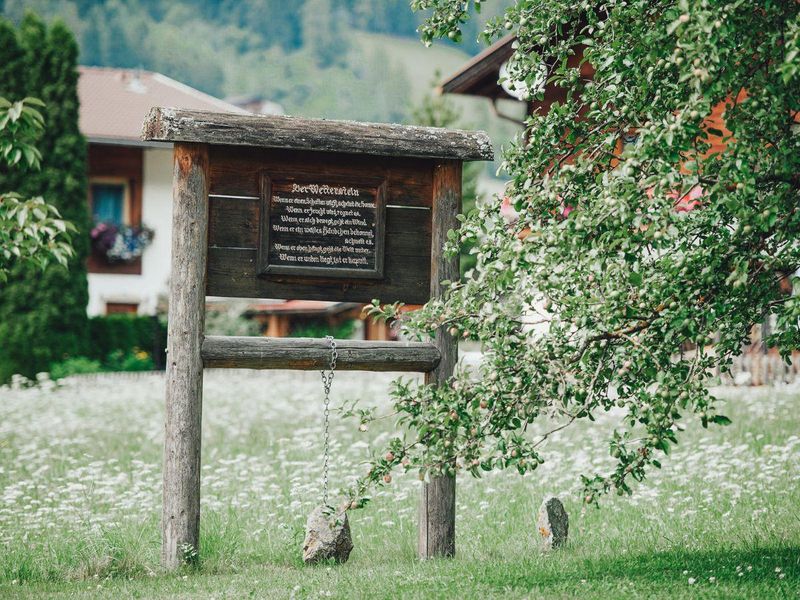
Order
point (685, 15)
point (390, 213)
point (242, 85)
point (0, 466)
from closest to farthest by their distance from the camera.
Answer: point (685, 15) → point (390, 213) → point (0, 466) → point (242, 85)

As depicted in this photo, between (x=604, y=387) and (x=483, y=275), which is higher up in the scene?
(x=483, y=275)

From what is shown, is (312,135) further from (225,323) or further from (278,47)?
(278,47)

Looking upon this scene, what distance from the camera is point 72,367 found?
920 inches

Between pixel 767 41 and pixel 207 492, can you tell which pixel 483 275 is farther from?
pixel 207 492

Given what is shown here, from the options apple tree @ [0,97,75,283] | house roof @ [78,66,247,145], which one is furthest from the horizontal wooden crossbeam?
house roof @ [78,66,247,145]

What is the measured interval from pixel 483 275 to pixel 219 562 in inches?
114

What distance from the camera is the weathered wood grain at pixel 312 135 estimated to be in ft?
22.9

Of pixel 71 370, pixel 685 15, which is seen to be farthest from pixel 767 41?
pixel 71 370

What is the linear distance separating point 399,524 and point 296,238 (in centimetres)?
263

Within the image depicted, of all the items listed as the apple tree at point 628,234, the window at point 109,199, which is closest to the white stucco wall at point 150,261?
the window at point 109,199

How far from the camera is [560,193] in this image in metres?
6.43

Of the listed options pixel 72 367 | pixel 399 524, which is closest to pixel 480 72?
pixel 72 367

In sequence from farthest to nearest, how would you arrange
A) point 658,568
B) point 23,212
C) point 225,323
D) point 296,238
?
point 225,323 < point 296,238 < point 23,212 < point 658,568

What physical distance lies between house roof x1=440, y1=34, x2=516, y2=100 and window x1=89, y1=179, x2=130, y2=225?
14176 mm
